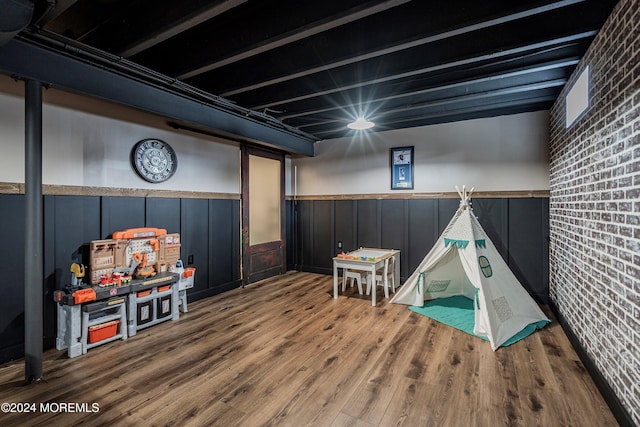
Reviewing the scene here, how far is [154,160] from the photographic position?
3750 mm

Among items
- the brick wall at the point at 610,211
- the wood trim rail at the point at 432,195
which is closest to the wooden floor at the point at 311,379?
the brick wall at the point at 610,211

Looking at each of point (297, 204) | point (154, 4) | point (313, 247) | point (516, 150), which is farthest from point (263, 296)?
point (516, 150)

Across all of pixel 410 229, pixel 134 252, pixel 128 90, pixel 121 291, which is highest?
pixel 128 90

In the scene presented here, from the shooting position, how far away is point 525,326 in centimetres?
320

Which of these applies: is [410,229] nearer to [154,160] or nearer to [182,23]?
[154,160]

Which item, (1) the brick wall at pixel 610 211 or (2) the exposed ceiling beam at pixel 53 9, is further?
(2) the exposed ceiling beam at pixel 53 9

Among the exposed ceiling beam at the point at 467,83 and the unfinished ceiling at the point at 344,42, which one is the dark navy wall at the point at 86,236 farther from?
the exposed ceiling beam at the point at 467,83

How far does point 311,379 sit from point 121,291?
2053mm

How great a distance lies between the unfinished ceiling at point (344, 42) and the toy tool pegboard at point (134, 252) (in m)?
1.72

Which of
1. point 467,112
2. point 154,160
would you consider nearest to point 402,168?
point 467,112

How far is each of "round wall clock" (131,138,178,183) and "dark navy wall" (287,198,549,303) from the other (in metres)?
2.63

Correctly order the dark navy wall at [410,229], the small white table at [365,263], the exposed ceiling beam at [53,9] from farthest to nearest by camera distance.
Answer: the dark navy wall at [410,229]
the small white table at [365,263]
the exposed ceiling beam at [53,9]

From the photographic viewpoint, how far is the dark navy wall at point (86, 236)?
8.66ft

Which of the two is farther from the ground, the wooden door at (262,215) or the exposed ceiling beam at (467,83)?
the exposed ceiling beam at (467,83)
